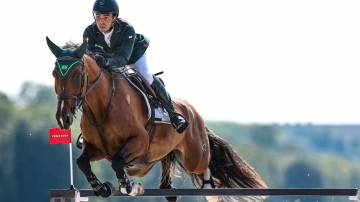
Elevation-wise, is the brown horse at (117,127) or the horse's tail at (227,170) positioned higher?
the brown horse at (117,127)

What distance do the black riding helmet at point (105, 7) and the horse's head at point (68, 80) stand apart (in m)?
0.73

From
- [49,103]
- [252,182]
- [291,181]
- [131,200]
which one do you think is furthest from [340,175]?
[252,182]

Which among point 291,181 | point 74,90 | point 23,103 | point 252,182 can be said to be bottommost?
point 291,181

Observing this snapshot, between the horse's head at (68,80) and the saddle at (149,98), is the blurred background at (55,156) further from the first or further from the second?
the horse's head at (68,80)

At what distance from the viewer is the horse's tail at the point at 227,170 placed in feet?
46.5

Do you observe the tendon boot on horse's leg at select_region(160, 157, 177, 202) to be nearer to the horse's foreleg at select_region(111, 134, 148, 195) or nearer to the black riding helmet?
the horse's foreleg at select_region(111, 134, 148, 195)

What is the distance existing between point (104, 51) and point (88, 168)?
1.20 metres

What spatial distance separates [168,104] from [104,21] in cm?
132

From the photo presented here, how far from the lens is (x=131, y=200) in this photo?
963 inches

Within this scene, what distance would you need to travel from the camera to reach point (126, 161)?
1170 cm

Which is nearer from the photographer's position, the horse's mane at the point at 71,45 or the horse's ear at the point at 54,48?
the horse's ear at the point at 54,48

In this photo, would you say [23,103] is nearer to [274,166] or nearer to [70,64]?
[274,166]

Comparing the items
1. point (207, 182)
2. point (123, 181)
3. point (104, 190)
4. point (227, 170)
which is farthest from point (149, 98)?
point (227, 170)

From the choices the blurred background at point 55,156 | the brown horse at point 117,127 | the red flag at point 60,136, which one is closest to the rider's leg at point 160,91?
the brown horse at point 117,127
